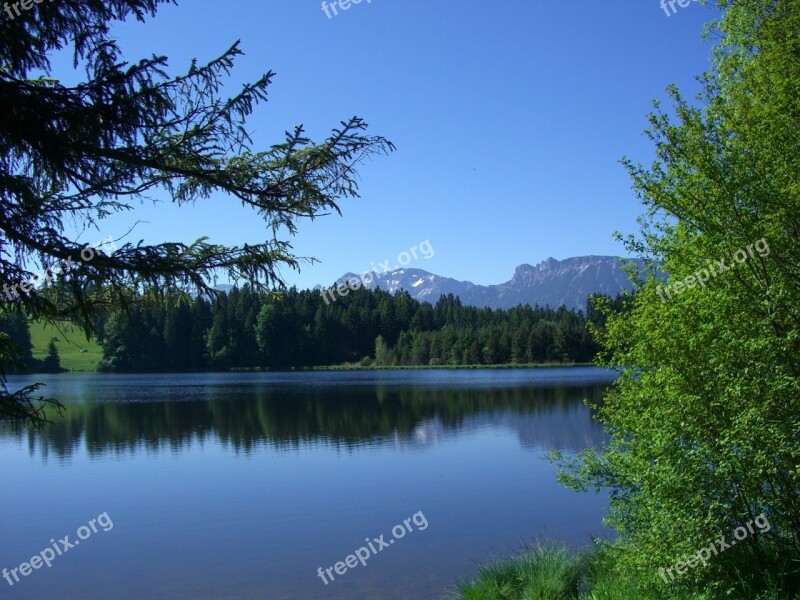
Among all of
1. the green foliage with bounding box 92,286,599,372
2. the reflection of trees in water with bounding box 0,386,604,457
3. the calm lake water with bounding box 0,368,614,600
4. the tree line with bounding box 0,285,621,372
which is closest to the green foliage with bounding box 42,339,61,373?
the tree line with bounding box 0,285,621,372

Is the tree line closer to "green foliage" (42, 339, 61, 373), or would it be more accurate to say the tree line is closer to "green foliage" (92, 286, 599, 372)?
"green foliage" (92, 286, 599, 372)

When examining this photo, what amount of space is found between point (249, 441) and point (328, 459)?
20.5ft

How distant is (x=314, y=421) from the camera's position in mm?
36750

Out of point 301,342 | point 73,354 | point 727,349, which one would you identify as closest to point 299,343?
point 301,342

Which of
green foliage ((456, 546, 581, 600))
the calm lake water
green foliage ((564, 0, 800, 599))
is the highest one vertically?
green foliage ((564, 0, 800, 599))

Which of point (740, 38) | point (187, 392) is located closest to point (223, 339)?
point (187, 392)

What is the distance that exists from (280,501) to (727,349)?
14.8 meters

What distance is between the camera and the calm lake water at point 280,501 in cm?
1316

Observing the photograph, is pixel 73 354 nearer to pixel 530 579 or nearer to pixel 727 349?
pixel 530 579

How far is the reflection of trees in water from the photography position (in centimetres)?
2981

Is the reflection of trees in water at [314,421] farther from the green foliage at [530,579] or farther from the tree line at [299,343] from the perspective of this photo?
the tree line at [299,343]

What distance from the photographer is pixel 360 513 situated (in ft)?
57.6

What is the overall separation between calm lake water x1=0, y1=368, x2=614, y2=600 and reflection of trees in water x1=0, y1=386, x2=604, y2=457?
230mm

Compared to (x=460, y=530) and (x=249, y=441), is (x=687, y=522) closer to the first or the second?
(x=460, y=530)
